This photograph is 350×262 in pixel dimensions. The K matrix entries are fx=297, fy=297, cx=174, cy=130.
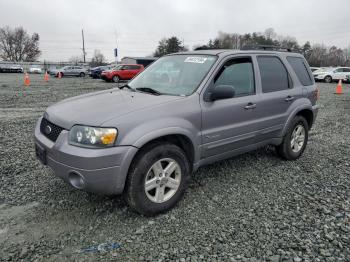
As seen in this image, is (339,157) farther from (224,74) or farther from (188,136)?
(188,136)

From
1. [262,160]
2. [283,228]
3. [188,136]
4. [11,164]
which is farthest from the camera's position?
[262,160]

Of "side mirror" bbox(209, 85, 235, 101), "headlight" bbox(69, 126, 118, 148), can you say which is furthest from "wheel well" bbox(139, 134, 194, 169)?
"side mirror" bbox(209, 85, 235, 101)

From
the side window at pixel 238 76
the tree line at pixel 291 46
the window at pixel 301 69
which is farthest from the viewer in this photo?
the tree line at pixel 291 46

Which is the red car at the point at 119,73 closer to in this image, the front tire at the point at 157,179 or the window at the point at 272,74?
the window at the point at 272,74

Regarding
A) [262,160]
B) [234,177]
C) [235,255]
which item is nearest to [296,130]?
[262,160]

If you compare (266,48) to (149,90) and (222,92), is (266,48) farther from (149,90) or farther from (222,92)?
(149,90)

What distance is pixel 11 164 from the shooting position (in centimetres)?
463

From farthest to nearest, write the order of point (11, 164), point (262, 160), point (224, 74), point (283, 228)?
point (262, 160) < point (11, 164) < point (224, 74) < point (283, 228)

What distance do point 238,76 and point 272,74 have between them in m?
0.83

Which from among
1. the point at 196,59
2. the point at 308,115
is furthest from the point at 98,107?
the point at 308,115

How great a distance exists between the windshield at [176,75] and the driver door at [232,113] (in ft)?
0.69

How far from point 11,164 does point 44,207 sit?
167 centimetres

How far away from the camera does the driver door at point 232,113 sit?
3566 millimetres

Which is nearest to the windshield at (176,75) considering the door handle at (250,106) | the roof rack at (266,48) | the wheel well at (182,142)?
the wheel well at (182,142)
